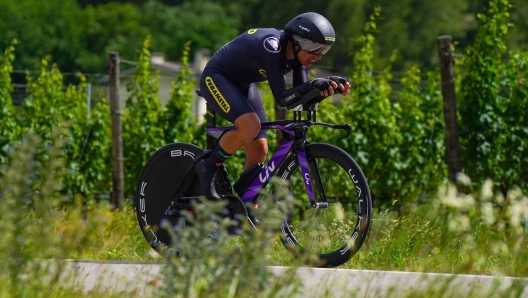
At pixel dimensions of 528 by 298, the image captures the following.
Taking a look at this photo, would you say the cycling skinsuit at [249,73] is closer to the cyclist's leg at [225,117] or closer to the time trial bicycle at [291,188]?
the cyclist's leg at [225,117]

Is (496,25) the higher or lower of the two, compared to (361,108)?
higher

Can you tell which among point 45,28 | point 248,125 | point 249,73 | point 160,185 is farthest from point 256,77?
point 45,28

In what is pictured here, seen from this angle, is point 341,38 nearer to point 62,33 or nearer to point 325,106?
point 62,33

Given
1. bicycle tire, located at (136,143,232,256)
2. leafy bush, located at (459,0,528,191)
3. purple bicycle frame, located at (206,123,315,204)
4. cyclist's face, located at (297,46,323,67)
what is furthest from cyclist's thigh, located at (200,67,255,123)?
leafy bush, located at (459,0,528,191)

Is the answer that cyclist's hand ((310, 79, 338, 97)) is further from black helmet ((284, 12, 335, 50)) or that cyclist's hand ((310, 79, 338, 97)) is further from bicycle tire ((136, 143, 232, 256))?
bicycle tire ((136, 143, 232, 256))

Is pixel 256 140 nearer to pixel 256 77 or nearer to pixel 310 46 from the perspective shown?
pixel 256 77

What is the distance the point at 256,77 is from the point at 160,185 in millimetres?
1204

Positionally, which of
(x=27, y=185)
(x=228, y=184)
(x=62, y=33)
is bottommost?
(x=62, y=33)

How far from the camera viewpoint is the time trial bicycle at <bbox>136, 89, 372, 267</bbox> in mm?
6363

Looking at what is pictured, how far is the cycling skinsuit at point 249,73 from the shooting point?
21.0 feet

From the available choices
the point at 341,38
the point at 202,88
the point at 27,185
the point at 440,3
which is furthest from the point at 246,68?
the point at 440,3

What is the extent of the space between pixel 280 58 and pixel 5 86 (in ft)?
25.4

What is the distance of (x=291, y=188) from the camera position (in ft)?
22.7

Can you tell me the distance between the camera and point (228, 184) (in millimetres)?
7074
